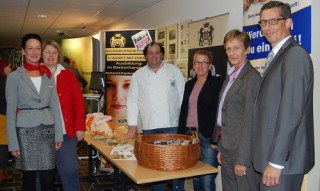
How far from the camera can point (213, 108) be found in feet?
8.54

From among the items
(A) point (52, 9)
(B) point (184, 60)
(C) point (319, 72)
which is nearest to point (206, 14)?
(B) point (184, 60)

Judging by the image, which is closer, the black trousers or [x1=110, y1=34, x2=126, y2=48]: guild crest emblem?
the black trousers

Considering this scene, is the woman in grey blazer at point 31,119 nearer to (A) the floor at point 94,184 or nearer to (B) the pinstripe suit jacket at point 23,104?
(B) the pinstripe suit jacket at point 23,104

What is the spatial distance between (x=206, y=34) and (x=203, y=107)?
3.91 feet

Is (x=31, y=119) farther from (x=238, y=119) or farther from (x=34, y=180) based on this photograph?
(x=238, y=119)

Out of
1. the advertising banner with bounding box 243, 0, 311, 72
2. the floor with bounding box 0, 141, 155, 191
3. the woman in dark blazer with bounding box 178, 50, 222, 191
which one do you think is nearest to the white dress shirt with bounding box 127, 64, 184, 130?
the woman in dark blazer with bounding box 178, 50, 222, 191

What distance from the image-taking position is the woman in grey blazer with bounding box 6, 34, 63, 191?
2.19 meters

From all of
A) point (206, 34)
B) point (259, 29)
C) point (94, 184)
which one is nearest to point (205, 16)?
point (206, 34)

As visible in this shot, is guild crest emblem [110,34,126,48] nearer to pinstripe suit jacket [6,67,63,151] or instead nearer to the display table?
pinstripe suit jacket [6,67,63,151]

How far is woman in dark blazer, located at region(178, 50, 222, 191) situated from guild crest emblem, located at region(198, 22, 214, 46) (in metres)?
0.80

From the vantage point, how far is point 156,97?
9.91 ft

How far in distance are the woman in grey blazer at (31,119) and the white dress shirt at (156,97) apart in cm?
96

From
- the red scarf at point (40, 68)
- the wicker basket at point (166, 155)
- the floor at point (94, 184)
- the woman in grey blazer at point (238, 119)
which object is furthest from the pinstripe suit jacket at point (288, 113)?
the floor at point (94, 184)

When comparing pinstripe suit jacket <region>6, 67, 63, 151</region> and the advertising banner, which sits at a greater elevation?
the advertising banner
